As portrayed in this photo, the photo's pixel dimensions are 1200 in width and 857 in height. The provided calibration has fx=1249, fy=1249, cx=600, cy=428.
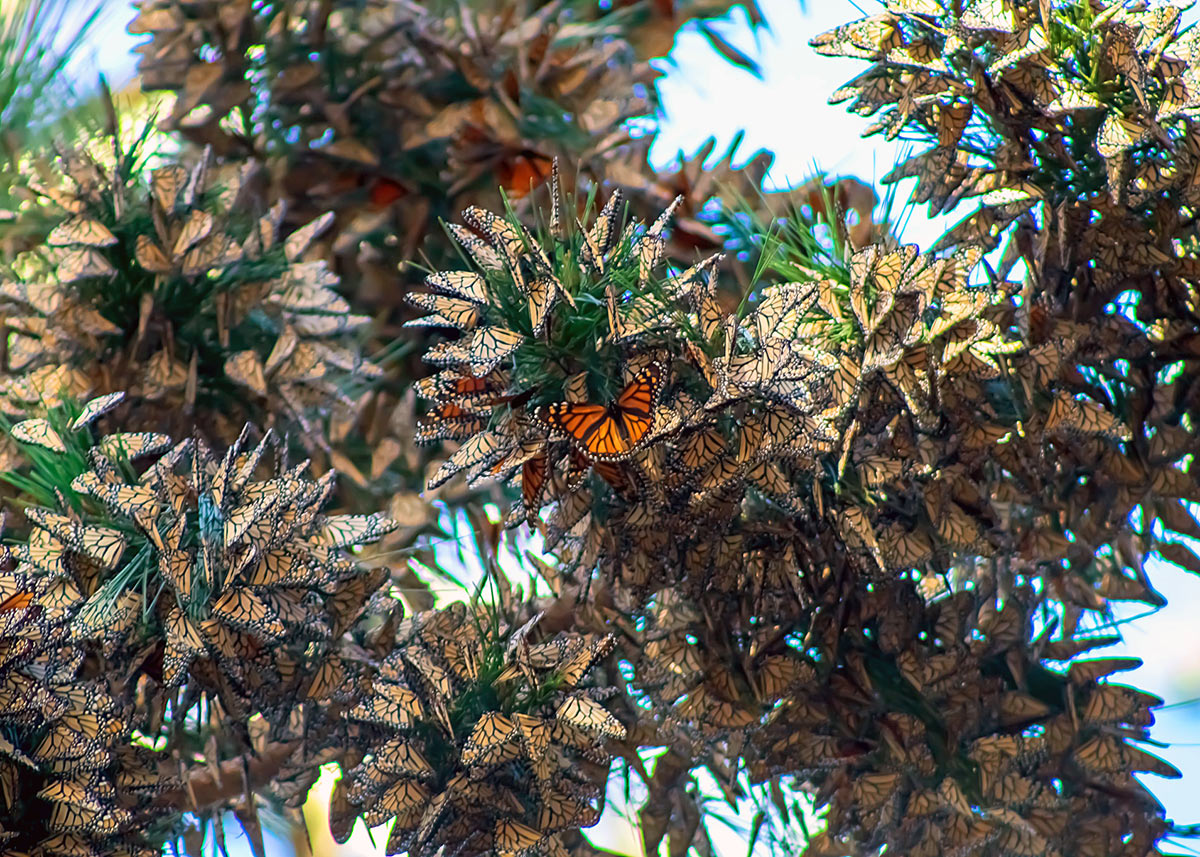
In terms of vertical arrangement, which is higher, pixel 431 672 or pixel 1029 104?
pixel 1029 104

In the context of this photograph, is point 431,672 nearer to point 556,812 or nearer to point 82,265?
point 556,812

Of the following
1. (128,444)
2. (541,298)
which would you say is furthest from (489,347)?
(128,444)

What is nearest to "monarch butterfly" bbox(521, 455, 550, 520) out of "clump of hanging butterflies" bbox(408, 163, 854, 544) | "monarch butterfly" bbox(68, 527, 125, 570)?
"clump of hanging butterflies" bbox(408, 163, 854, 544)

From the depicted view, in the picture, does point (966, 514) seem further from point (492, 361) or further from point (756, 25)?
point (756, 25)

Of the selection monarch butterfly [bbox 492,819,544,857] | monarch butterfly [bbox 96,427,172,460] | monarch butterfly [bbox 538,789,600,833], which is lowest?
monarch butterfly [bbox 492,819,544,857]

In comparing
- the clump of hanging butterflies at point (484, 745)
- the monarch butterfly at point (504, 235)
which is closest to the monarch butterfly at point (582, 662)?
the clump of hanging butterflies at point (484, 745)

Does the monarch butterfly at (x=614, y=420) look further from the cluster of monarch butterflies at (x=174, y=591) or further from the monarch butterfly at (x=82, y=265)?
the monarch butterfly at (x=82, y=265)

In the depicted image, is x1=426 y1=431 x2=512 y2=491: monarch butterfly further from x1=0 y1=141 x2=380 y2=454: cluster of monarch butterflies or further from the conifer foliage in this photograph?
x1=0 y1=141 x2=380 y2=454: cluster of monarch butterflies
